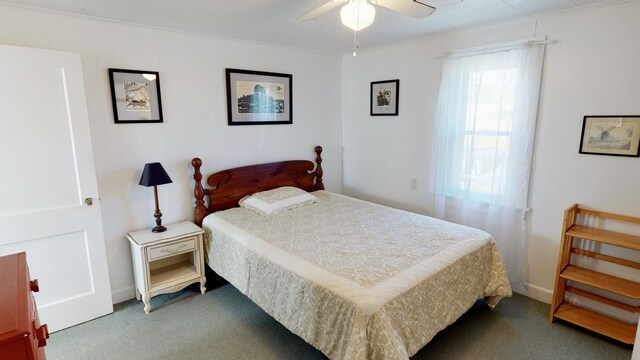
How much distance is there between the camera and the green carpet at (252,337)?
223cm

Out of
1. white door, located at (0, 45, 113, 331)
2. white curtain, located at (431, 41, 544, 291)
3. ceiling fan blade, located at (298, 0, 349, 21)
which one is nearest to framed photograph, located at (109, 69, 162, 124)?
white door, located at (0, 45, 113, 331)

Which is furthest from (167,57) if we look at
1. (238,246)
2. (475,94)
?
(475,94)

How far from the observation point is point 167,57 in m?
2.88

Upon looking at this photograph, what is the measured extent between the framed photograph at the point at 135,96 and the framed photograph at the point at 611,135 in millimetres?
3376

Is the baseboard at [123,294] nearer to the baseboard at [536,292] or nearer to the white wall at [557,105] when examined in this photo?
the white wall at [557,105]

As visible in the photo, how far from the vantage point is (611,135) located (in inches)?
93.0

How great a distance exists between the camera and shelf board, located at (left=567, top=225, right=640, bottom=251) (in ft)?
7.16

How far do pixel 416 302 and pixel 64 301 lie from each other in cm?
252

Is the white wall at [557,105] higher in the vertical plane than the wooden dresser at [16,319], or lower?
higher

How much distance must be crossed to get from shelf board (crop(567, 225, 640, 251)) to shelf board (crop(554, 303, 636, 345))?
627 millimetres

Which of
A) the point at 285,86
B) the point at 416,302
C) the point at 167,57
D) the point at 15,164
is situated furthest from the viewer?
the point at 285,86

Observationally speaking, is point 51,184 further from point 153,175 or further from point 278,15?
point 278,15

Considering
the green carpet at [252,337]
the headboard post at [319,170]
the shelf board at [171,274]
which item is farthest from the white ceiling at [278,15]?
the green carpet at [252,337]

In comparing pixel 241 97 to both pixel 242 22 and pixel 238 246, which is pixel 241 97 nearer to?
pixel 242 22
